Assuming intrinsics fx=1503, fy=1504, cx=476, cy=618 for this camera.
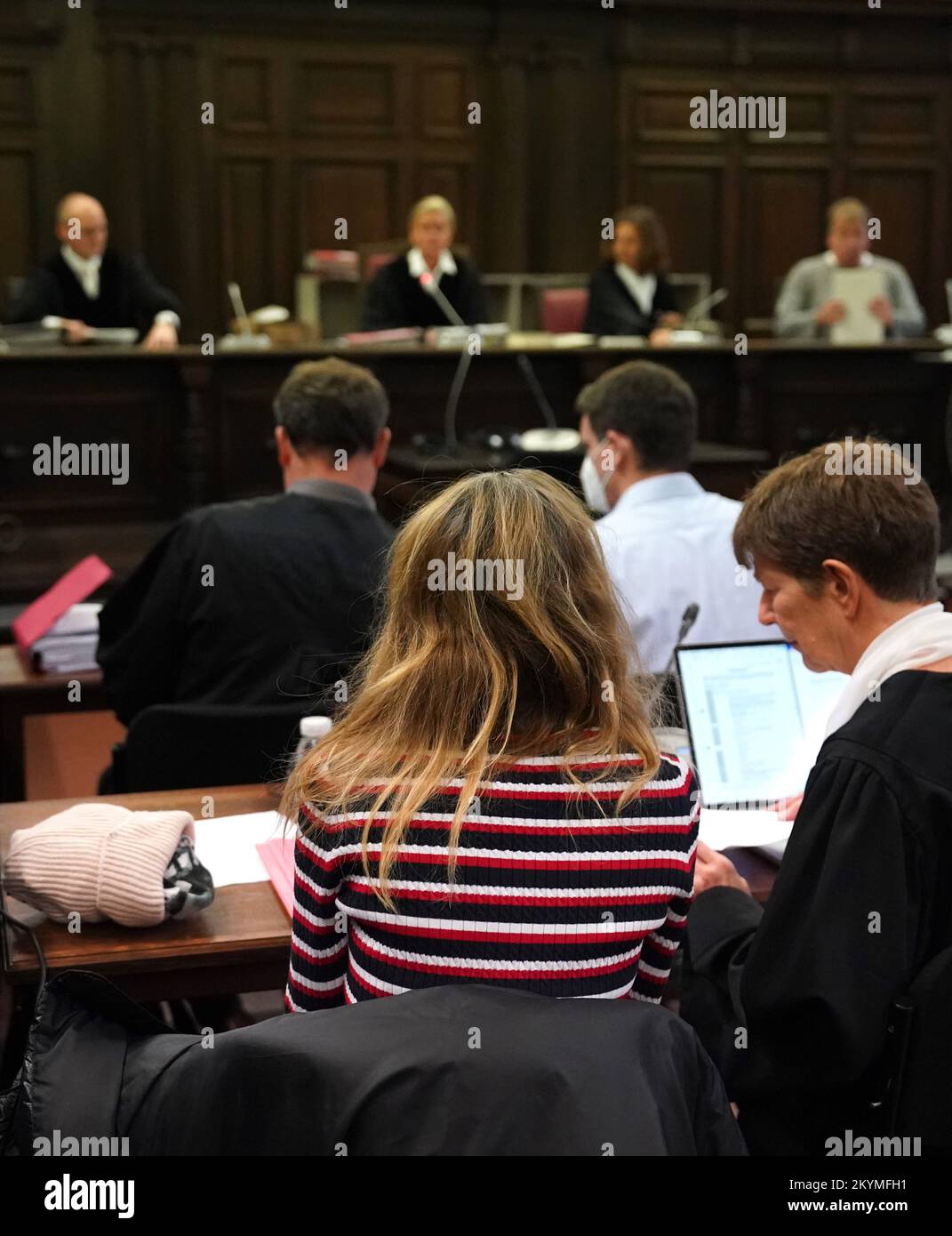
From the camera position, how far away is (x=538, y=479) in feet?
4.71

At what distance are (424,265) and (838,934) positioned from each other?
19.4ft

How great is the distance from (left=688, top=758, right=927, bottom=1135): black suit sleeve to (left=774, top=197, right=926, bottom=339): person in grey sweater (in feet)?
19.9

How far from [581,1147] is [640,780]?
0.35m

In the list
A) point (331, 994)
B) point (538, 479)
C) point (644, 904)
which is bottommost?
point (331, 994)

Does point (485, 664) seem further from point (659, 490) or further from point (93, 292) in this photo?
point (93, 292)

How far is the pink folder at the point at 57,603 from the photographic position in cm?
316

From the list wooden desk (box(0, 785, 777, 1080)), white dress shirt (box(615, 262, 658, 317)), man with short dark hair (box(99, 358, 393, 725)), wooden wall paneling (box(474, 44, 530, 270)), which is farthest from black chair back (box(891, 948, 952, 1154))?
wooden wall paneling (box(474, 44, 530, 270))

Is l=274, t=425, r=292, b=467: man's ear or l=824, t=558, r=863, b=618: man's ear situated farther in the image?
l=274, t=425, r=292, b=467: man's ear

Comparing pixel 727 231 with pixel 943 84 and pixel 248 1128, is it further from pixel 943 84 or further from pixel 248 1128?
pixel 248 1128

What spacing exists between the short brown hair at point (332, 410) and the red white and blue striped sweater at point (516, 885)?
1.72m

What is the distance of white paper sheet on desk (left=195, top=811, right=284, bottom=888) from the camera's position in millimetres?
1938

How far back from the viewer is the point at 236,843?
2041mm

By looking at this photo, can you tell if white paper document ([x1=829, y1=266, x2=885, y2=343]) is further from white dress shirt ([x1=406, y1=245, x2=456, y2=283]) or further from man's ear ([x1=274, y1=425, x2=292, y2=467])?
man's ear ([x1=274, y1=425, x2=292, y2=467])
